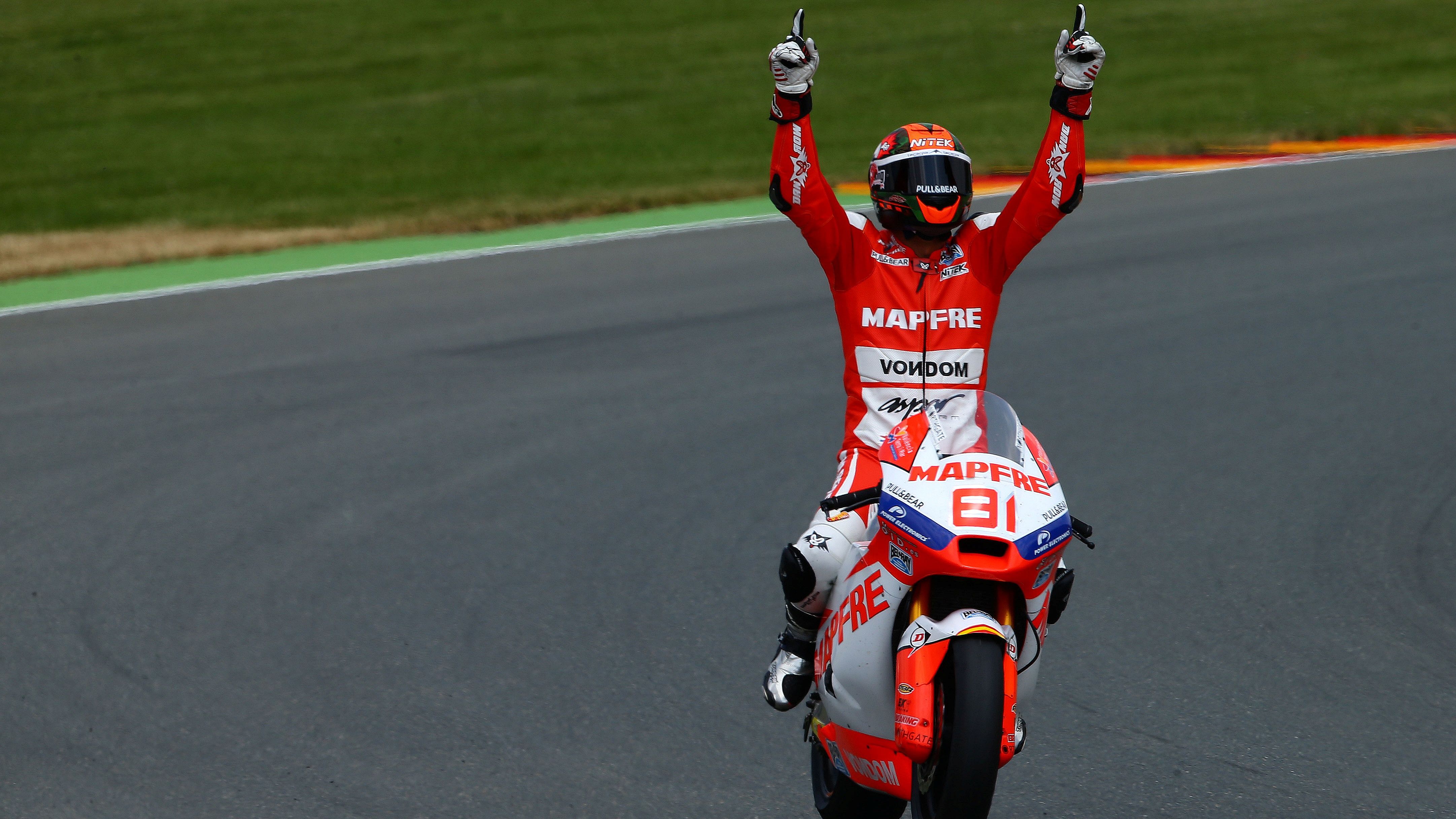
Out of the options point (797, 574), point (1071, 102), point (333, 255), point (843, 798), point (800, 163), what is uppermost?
point (1071, 102)

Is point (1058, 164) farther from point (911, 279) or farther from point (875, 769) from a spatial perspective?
point (875, 769)

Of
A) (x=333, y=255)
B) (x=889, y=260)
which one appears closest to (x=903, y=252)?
(x=889, y=260)

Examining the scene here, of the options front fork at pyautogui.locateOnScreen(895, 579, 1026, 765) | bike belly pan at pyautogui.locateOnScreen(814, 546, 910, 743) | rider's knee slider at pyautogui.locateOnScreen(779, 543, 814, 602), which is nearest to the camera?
front fork at pyautogui.locateOnScreen(895, 579, 1026, 765)

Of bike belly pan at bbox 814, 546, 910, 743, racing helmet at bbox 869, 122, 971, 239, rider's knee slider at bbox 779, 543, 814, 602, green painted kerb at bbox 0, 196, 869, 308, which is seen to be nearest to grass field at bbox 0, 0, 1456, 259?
green painted kerb at bbox 0, 196, 869, 308

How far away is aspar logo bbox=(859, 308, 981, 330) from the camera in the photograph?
5062 millimetres

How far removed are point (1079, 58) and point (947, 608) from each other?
1.82m

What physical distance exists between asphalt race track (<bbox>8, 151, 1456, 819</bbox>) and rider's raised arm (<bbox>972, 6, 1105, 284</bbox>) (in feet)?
5.91

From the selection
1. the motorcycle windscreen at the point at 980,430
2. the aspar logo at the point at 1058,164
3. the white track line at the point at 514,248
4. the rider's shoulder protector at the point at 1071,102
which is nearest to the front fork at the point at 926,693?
the motorcycle windscreen at the point at 980,430

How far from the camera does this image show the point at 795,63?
4953 millimetres

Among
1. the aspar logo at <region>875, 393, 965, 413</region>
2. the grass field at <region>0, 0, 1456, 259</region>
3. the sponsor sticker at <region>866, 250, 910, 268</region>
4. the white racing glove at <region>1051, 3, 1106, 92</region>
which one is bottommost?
the grass field at <region>0, 0, 1456, 259</region>

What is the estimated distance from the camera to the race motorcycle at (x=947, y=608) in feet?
13.1

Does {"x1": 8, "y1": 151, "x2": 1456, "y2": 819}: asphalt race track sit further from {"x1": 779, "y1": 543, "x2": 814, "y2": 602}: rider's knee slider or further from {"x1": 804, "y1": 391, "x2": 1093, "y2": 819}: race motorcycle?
{"x1": 804, "y1": 391, "x2": 1093, "y2": 819}: race motorcycle

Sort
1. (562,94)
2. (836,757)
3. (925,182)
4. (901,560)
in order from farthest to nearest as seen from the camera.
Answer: (562,94), (925,182), (836,757), (901,560)

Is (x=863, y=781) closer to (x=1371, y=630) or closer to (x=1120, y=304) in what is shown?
(x=1371, y=630)
